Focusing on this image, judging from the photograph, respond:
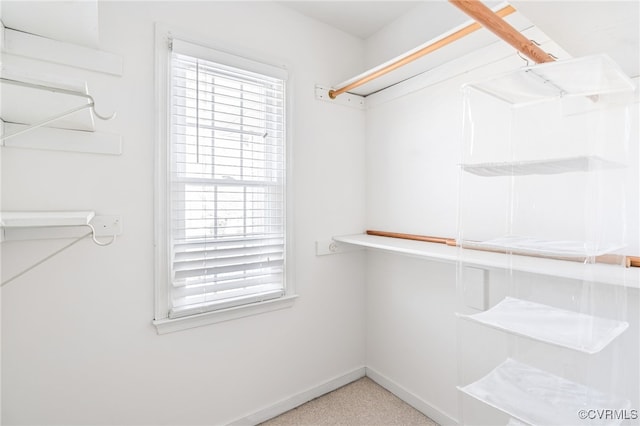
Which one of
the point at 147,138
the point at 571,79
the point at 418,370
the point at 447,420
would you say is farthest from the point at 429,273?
the point at 147,138

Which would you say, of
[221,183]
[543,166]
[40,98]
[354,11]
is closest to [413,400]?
[543,166]

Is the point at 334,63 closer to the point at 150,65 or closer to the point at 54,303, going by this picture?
the point at 150,65

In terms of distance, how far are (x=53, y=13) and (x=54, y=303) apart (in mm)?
1146

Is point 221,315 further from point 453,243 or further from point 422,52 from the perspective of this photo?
point 422,52

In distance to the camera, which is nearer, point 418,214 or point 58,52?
point 58,52

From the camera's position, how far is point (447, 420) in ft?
6.04

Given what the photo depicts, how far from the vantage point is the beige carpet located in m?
1.92

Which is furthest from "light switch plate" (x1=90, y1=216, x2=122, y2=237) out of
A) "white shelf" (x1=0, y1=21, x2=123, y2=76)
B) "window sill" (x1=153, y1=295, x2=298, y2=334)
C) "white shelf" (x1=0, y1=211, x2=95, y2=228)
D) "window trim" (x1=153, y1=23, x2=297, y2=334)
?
"white shelf" (x1=0, y1=21, x2=123, y2=76)

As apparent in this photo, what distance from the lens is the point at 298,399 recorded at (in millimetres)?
2070

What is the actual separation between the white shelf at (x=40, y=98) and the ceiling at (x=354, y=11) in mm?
1407

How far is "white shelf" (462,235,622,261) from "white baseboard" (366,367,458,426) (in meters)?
1.20

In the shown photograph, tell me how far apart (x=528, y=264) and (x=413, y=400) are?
4.32 feet

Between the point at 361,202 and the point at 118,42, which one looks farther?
the point at 361,202

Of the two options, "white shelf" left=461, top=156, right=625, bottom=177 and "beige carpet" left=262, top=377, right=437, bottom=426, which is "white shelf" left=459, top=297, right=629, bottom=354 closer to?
"white shelf" left=461, top=156, right=625, bottom=177
